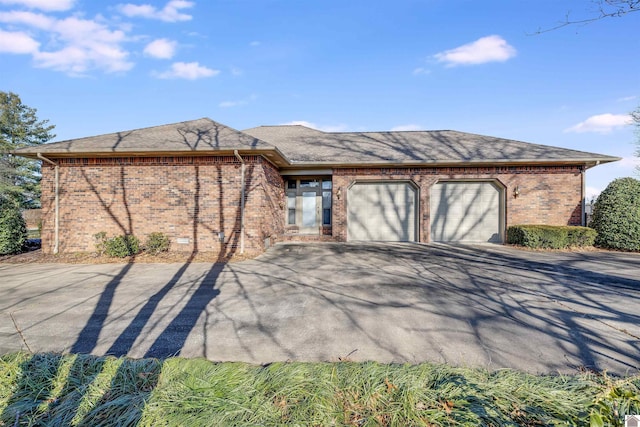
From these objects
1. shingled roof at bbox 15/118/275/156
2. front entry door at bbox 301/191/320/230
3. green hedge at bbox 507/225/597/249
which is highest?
shingled roof at bbox 15/118/275/156

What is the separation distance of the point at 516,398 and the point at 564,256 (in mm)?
8678

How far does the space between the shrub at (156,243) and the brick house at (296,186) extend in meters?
0.29

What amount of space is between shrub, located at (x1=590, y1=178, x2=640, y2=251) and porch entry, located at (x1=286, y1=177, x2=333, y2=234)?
9898 mm

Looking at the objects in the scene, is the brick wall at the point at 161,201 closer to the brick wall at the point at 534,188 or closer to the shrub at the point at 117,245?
the shrub at the point at 117,245

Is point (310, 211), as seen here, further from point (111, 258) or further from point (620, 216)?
point (620, 216)

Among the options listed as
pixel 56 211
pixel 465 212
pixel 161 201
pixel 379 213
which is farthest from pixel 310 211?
pixel 56 211

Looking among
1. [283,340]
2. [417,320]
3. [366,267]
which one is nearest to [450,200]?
[366,267]

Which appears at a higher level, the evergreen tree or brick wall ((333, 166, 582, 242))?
the evergreen tree

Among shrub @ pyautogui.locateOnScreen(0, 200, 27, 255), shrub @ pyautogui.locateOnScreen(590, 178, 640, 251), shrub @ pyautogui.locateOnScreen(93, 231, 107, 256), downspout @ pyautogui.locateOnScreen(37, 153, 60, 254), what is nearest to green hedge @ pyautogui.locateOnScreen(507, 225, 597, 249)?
shrub @ pyautogui.locateOnScreen(590, 178, 640, 251)

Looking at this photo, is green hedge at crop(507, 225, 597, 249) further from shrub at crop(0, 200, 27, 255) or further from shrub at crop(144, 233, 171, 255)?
shrub at crop(0, 200, 27, 255)

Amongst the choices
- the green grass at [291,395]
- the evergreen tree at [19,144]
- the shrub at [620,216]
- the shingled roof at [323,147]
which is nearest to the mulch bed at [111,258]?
the shingled roof at [323,147]

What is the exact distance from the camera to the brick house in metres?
9.02

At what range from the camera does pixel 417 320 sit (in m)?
4.07

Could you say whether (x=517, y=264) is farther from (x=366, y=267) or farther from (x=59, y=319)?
(x=59, y=319)
